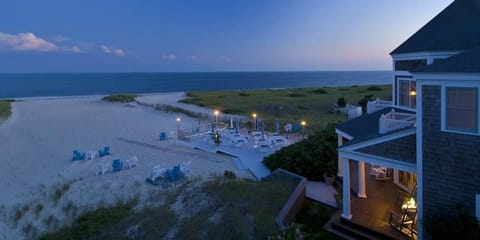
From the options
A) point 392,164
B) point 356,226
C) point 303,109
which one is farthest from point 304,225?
point 303,109

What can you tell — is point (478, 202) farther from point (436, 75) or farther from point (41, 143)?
point (41, 143)

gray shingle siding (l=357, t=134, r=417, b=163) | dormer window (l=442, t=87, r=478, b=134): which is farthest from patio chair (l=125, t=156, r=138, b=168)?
dormer window (l=442, t=87, r=478, b=134)

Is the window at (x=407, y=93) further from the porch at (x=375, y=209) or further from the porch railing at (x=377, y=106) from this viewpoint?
the porch at (x=375, y=209)

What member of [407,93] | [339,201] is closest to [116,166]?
[339,201]

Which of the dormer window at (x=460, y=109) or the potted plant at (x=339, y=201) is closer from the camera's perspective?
the dormer window at (x=460, y=109)

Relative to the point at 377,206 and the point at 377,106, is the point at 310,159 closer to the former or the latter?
the point at 377,206

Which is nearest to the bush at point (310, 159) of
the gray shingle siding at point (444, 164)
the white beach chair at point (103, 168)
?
the gray shingle siding at point (444, 164)
